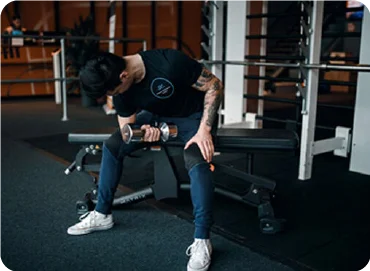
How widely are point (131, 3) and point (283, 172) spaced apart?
6.51 metres

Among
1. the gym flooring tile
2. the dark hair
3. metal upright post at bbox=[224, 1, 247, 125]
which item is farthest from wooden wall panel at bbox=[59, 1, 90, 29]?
the dark hair

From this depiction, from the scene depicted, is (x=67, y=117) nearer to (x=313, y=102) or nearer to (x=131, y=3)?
(x=313, y=102)

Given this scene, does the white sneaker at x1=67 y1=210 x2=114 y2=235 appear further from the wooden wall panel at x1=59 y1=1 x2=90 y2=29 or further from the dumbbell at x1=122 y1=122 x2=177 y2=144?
the wooden wall panel at x1=59 y1=1 x2=90 y2=29

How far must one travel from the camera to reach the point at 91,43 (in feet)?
20.2

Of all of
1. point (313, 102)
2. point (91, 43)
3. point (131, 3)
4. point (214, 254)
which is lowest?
point (214, 254)

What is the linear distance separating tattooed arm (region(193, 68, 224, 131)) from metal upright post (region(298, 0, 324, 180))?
107 cm

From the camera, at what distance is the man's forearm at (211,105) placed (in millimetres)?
1869

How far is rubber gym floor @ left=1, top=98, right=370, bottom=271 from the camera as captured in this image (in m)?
1.76

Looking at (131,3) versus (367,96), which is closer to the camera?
(367,96)

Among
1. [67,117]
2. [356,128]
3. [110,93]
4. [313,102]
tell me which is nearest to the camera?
[110,93]

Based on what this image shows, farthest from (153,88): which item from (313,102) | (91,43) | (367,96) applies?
(91,43)

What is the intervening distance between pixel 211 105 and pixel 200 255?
0.65m

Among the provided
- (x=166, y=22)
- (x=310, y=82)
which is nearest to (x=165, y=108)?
(x=310, y=82)

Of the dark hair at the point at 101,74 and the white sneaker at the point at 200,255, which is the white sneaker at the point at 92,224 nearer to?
the white sneaker at the point at 200,255
